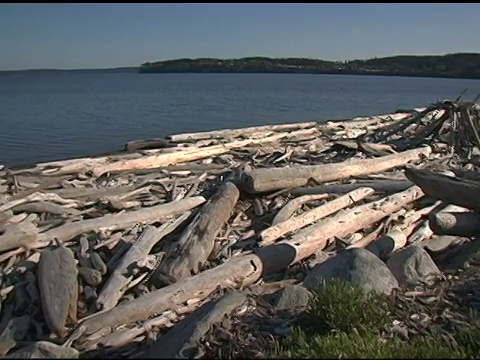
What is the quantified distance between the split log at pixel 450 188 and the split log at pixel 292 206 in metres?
1.78

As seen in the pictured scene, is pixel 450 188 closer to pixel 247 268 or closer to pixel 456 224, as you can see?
pixel 456 224

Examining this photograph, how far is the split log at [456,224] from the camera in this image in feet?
22.6

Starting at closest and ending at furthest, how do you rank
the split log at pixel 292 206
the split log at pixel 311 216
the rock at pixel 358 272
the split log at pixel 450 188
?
the rock at pixel 358 272 < the split log at pixel 450 188 < the split log at pixel 311 216 < the split log at pixel 292 206

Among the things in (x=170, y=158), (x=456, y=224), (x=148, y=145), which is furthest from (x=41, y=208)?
(x=148, y=145)

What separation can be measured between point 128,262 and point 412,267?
317cm

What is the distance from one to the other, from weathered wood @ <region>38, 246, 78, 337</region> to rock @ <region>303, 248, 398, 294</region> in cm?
239

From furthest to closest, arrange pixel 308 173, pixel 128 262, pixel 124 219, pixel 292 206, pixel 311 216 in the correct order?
pixel 308 173 < pixel 292 206 < pixel 311 216 < pixel 124 219 < pixel 128 262

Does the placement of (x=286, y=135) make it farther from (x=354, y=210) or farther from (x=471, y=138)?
(x=354, y=210)

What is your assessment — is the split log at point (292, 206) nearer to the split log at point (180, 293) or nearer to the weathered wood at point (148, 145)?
the split log at point (180, 293)

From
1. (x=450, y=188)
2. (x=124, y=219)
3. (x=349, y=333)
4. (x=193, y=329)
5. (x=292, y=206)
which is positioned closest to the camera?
(x=349, y=333)

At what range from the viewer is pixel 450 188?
22.3 ft

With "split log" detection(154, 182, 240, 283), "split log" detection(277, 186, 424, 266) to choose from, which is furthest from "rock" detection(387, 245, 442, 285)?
"split log" detection(154, 182, 240, 283)

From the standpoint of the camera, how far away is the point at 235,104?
144 feet

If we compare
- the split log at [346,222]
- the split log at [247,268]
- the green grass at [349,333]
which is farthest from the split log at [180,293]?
the green grass at [349,333]
